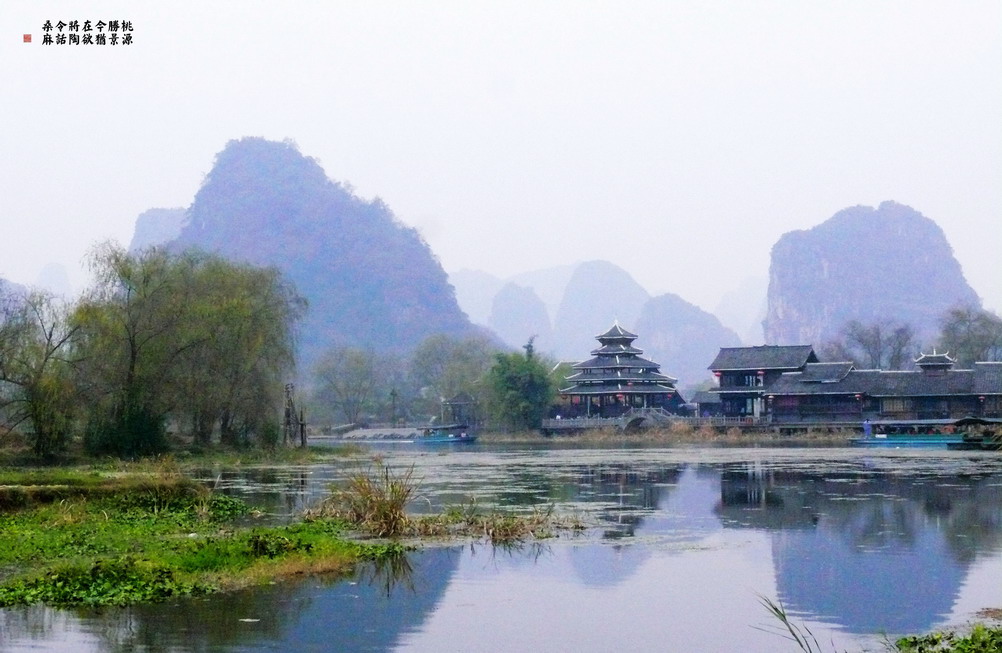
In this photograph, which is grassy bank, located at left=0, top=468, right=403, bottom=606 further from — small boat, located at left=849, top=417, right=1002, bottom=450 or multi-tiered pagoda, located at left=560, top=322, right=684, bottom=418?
multi-tiered pagoda, located at left=560, top=322, right=684, bottom=418

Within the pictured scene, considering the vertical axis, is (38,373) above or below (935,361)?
below

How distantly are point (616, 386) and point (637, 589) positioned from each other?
278ft

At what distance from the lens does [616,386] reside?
101m

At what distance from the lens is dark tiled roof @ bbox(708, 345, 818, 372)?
3672 inches

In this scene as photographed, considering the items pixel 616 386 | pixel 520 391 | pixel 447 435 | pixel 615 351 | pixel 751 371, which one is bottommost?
pixel 447 435

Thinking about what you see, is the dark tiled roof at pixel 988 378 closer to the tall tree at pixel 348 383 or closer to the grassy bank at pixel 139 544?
the tall tree at pixel 348 383

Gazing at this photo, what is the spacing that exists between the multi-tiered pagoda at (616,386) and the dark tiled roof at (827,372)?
46.7ft

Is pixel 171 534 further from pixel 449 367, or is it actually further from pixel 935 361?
pixel 449 367

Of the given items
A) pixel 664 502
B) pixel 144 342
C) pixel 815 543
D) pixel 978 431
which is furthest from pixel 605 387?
pixel 815 543

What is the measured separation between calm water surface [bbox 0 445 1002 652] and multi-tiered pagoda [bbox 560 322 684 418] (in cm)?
6917

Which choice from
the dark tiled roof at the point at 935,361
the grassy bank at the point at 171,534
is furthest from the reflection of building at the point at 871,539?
the dark tiled roof at the point at 935,361

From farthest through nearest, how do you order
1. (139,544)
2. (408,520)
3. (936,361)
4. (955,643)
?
(936,361) → (408,520) → (139,544) → (955,643)

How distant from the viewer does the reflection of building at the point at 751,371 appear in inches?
3688

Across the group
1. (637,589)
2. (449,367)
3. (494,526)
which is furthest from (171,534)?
(449,367)
